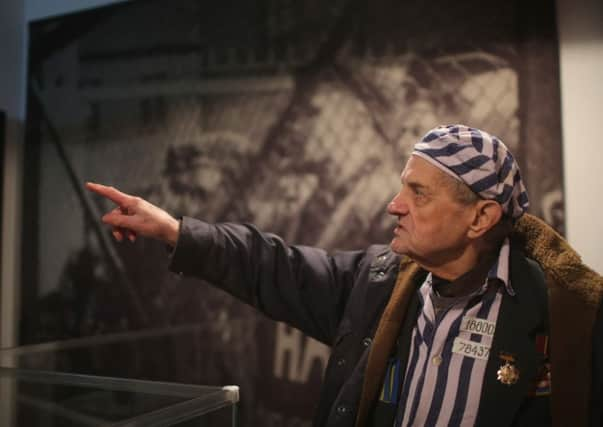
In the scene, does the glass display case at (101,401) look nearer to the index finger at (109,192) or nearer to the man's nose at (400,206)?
the index finger at (109,192)

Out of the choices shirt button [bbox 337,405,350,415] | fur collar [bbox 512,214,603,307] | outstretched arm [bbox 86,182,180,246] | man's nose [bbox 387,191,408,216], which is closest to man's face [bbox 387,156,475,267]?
man's nose [bbox 387,191,408,216]

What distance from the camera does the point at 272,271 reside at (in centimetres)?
121

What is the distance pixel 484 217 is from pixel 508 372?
0.29 m

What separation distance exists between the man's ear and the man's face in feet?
0.04

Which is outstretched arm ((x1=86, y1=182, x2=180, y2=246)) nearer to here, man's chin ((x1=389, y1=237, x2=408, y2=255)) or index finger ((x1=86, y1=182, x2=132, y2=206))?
index finger ((x1=86, y1=182, x2=132, y2=206))

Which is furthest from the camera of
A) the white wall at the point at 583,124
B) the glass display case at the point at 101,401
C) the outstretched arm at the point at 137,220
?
the white wall at the point at 583,124

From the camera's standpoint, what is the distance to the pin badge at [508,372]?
0.99 m

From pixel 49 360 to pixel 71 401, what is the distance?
48cm

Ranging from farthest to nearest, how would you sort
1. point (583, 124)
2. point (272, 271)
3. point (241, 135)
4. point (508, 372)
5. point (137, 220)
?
point (241, 135) → point (583, 124) → point (272, 271) → point (137, 220) → point (508, 372)

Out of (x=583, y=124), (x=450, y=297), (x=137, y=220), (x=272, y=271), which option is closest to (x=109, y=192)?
(x=137, y=220)

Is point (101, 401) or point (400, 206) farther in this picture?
point (400, 206)

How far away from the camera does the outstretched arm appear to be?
3.59ft

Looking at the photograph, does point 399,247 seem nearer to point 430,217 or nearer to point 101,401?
point 430,217

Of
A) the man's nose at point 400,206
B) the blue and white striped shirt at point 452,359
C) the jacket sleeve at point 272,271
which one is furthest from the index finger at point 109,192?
the blue and white striped shirt at point 452,359
